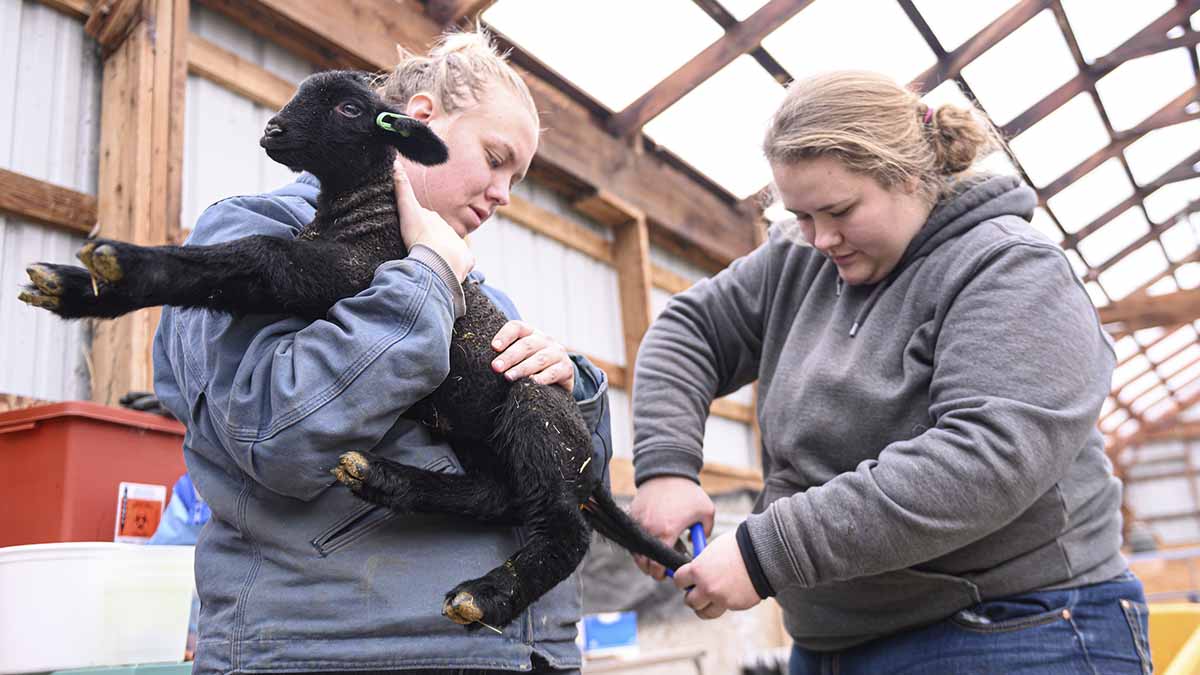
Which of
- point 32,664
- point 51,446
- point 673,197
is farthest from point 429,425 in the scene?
point 673,197

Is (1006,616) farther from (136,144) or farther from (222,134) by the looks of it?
(222,134)

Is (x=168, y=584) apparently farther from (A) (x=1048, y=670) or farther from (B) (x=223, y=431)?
(A) (x=1048, y=670)

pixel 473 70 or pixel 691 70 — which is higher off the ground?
pixel 691 70

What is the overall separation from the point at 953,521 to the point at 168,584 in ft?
4.78

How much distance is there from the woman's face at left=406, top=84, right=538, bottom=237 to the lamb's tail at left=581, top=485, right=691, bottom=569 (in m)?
0.47

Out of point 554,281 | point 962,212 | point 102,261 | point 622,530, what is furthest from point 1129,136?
point 102,261

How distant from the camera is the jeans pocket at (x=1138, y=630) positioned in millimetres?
1452

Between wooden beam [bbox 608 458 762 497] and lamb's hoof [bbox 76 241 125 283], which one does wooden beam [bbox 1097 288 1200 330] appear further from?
lamb's hoof [bbox 76 241 125 283]

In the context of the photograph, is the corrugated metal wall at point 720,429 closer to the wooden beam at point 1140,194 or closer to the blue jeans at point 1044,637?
the blue jeans at point 1044,637

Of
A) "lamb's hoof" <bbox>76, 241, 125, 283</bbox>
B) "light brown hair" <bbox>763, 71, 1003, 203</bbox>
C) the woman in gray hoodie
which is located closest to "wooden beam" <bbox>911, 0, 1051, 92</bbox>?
"light brown hair" <bbox>763, 71, 1003, 203</bbox>

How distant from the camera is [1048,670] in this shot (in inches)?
54.8

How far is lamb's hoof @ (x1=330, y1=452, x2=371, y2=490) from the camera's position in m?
1.08

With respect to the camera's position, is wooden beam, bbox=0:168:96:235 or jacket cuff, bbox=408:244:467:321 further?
wooden beam, bbox=0:168:96:235

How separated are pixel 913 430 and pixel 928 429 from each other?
50mm
